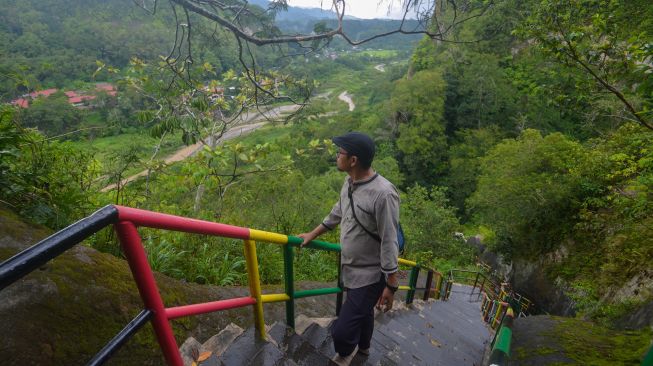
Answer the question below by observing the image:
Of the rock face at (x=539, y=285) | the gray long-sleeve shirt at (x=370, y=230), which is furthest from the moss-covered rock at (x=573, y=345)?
the rock face at (x=539, y=285)

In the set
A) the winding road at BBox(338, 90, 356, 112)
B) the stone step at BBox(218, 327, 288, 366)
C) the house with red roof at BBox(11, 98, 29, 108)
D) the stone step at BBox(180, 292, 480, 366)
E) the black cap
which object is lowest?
the winding road at BBox(338, 90, 356, 112)

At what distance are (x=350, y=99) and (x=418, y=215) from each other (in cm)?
6045

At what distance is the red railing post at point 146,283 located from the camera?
1184 millimetres

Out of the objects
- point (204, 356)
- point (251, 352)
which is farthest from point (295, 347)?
point (204, 356)

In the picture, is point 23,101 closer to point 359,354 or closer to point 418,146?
point 359,354

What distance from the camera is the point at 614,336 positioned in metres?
3.16

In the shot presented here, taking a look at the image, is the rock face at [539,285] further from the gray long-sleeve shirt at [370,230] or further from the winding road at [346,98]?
the winding road at [346,98]

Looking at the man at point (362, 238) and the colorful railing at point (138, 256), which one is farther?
the man at point (362, 238)

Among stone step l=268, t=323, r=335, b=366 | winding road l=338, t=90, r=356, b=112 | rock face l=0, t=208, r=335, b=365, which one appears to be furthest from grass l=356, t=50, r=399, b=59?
rock face l=0, t=208, r=335, b=365

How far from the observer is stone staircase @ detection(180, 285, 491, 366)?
83.0 inches

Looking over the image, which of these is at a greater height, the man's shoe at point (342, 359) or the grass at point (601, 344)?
the grass at point (601, 344)

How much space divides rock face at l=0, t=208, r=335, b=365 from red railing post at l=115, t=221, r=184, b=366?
689 millimetres

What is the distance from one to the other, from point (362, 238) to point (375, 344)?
1.35m

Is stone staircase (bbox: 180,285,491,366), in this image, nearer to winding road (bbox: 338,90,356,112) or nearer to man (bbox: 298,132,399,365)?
man (bbox: 298,132,399,365)
